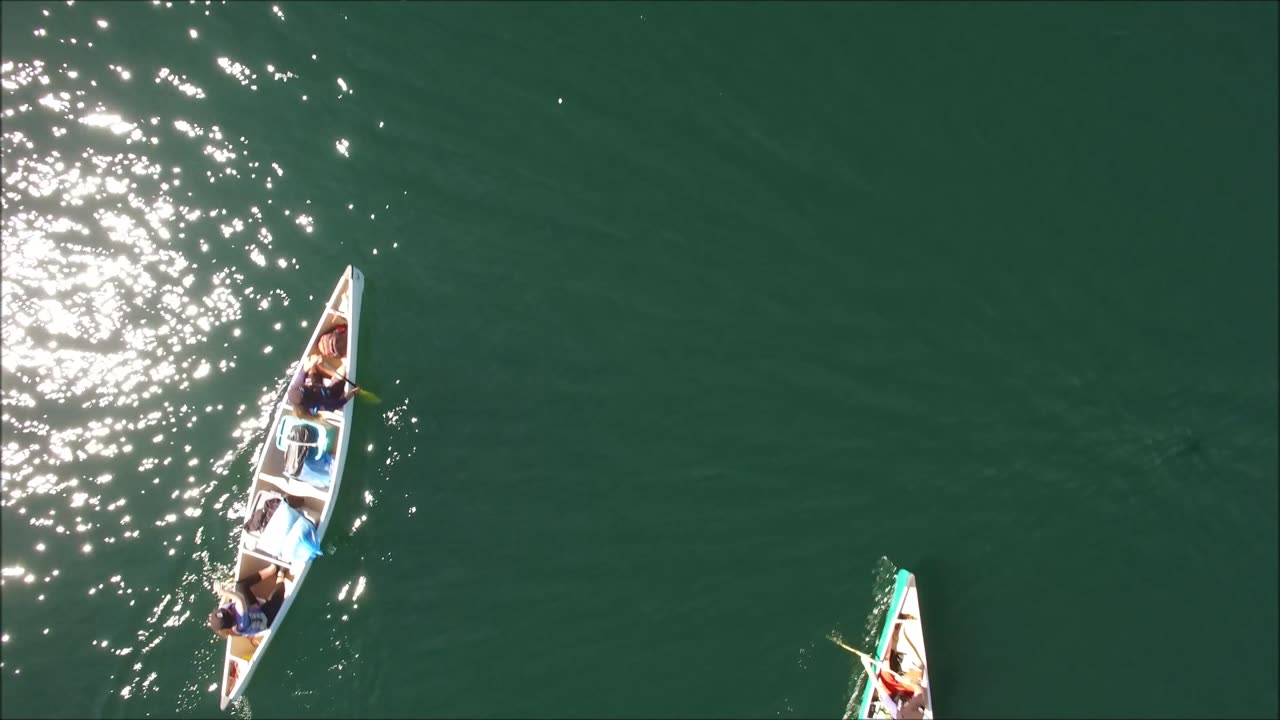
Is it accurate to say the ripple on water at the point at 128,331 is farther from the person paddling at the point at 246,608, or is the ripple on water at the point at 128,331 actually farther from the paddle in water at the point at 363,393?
the paddle in water at the point at 363,393

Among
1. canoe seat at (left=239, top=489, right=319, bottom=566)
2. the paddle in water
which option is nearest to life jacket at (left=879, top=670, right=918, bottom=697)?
the paddle in water

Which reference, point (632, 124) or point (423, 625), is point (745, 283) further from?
point (423, 625)

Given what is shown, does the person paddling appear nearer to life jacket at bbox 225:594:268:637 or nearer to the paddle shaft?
life jacket at bbox 225:594:268:637

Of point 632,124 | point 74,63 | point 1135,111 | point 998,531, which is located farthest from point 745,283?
point 74,63

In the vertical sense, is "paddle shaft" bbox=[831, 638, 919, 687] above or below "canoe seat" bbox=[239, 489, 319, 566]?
below

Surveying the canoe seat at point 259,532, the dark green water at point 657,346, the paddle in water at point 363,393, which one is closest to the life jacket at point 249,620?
the dark green water at point 657,346

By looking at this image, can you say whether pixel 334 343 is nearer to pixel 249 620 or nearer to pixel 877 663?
pixel 249 620
